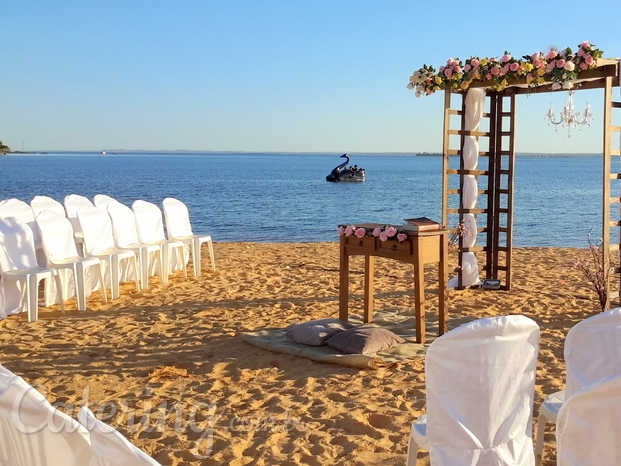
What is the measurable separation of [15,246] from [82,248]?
1927mm

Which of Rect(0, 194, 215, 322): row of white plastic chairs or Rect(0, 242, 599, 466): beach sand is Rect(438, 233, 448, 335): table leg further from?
Rect(0, 194, 215, 322): row of white plastic chairs

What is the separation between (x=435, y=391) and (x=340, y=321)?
3.09 m

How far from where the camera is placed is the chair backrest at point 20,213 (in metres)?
7.62

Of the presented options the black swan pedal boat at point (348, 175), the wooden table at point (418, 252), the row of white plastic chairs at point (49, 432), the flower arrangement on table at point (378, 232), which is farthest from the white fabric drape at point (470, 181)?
the black swan pedal boat at point (348, 175)

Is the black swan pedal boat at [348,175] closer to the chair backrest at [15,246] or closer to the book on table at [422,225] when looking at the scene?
the chair backrest at [15,246]

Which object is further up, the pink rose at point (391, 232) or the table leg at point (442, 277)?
the pink rose at point (391, 232)

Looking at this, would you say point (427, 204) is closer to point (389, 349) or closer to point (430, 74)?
point (430, 74)

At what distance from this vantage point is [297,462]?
3229 mm

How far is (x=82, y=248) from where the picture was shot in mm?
8203

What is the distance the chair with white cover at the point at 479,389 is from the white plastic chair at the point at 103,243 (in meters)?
5.18

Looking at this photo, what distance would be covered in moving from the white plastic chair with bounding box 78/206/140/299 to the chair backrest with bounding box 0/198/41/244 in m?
0.79

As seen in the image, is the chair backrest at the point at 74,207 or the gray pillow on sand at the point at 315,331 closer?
the gray pillow on sand at the point at 315,331

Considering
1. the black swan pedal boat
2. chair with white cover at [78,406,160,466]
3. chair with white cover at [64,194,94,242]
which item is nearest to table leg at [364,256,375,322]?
chair with white cover at [64,194,94,242]

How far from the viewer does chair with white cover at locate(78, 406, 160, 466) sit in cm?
133
